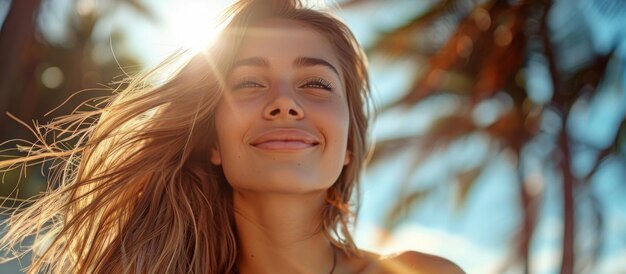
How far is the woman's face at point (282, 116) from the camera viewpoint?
338cm

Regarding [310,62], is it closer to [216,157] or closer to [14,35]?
[216,157]

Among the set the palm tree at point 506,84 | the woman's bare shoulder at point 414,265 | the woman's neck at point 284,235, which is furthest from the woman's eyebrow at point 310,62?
the palm tree at point 506,84

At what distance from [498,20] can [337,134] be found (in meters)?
12.1

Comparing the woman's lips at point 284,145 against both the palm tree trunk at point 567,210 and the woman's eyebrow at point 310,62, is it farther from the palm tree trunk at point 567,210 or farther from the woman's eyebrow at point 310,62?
the palm tree trunk at point 567,210

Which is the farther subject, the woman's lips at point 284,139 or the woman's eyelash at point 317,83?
the woman's eyelash at point 317,83

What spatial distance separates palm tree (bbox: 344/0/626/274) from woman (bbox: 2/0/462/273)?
10290 mm

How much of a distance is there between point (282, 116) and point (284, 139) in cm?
10

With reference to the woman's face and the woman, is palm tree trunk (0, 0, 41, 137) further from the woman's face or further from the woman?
the woman's face

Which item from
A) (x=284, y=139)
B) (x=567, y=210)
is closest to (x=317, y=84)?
(x=284, y=139)

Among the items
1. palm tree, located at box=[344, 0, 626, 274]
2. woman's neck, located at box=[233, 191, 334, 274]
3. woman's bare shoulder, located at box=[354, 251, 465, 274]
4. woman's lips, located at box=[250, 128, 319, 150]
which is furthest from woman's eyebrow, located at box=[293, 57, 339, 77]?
palm tree, located at box=[344, 0, 626, 274]

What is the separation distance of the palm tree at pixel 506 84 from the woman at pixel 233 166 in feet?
33.8

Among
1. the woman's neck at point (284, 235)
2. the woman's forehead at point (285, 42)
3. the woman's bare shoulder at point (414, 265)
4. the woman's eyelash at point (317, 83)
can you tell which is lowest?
the woman's bare shoulder at point (414, 265)

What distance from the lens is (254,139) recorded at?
3.41 meters

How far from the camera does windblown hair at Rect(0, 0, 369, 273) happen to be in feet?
12.2
